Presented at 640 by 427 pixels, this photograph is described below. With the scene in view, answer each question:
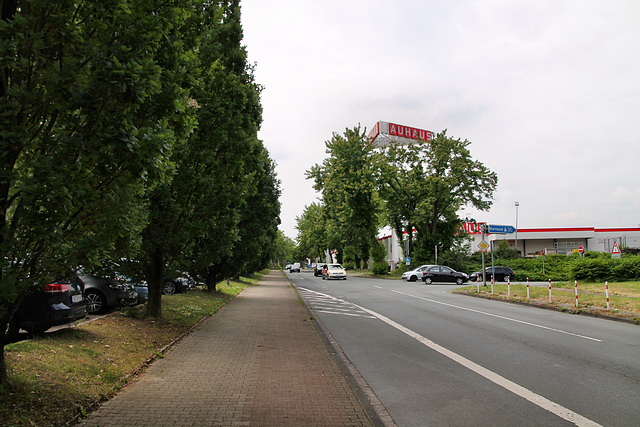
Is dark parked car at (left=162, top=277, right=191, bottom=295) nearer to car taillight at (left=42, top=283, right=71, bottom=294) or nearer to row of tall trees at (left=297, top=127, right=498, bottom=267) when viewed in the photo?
car taillight at (left=42, top=283, right=71, bottom=294)

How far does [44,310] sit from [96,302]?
4.44 meters

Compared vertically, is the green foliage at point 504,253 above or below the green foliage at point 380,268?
above

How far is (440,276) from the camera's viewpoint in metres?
36.6

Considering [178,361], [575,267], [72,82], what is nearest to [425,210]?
[575,267]

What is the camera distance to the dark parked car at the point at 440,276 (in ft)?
119

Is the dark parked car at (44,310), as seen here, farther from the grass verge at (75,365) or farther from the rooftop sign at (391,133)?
the rooftop sign at (391,133)

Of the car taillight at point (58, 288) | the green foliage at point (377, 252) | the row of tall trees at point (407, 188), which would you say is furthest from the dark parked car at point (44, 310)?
the green foliage at point (377, 252)

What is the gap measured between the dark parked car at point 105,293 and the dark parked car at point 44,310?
11.8 feet

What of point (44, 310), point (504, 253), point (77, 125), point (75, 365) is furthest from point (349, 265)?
point (77, 125)

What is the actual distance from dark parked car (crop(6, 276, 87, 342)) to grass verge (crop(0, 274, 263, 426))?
26 centimetres

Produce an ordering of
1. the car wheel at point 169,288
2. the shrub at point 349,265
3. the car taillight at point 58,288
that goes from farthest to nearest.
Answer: the shrub at point 349,265, the car wheel at point 169,288, the car taillight at point 58,288

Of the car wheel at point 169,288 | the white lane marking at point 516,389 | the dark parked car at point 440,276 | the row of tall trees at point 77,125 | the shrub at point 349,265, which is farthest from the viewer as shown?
the shrub at point 349,265

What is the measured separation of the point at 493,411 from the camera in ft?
17.2

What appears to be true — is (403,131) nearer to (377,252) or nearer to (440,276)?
(377,252)
